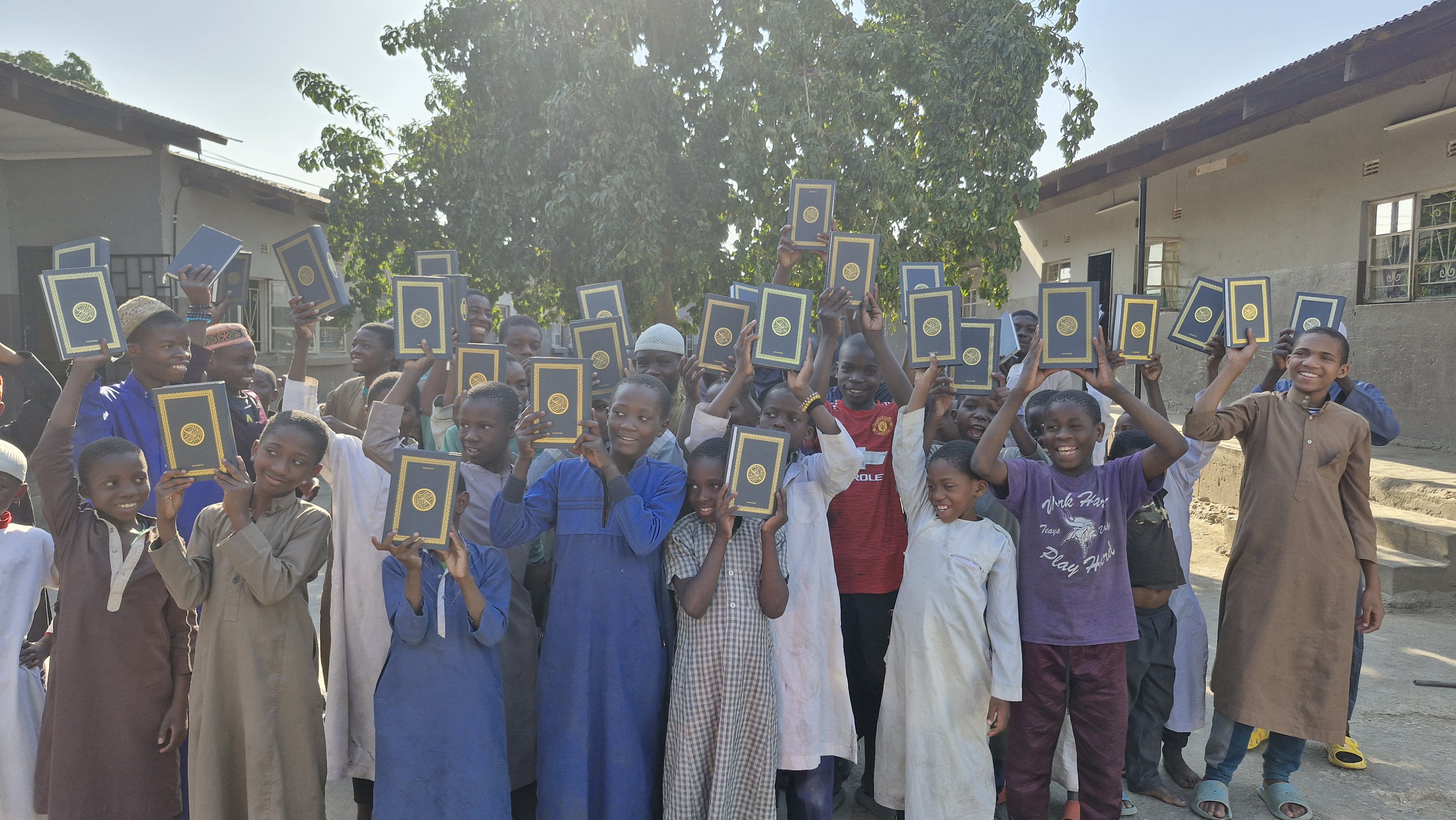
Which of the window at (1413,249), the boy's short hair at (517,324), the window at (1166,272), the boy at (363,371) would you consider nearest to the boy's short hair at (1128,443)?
the boy's short hair at (517,324)

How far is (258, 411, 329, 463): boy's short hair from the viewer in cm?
268

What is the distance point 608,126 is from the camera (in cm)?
805

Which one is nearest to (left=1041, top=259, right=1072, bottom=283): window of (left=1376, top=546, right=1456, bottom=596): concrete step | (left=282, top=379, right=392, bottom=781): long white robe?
(left=1376, top=546, right=1456, bottom=596): concrete step

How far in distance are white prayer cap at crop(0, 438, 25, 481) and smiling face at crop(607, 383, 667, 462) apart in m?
1.81

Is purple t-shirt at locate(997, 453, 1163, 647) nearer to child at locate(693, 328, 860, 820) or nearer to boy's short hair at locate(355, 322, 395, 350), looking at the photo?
child at locate(693, 328, 860, 820)

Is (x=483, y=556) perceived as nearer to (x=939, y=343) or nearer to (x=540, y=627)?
(x=540, y=627)

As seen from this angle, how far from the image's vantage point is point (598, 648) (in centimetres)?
272

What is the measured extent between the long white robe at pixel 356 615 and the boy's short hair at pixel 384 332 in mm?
1232

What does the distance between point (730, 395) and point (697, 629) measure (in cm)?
85

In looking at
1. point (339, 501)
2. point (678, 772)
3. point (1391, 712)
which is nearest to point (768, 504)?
point (678, 772)

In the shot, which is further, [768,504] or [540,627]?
[540,627]

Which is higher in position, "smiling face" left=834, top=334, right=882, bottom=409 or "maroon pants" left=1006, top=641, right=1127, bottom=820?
"smiling face" left=834, top=334, right=882, bottom=409

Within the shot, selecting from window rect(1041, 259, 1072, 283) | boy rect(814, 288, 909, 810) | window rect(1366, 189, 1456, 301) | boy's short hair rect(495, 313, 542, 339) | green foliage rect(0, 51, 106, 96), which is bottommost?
boy rect(814, 288, 909, 810)

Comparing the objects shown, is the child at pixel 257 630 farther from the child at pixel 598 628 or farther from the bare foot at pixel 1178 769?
the bare foot at pixel 1178 769
